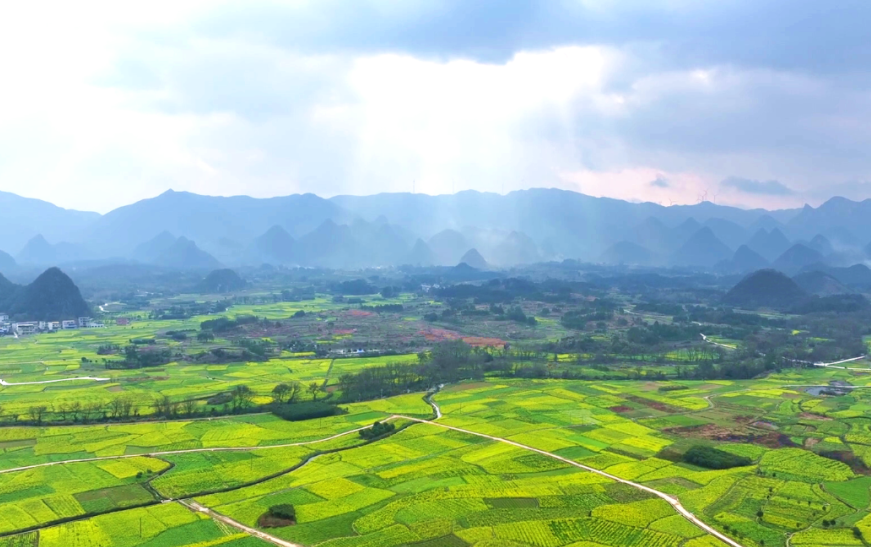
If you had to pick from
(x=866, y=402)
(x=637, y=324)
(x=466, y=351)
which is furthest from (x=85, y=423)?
(x=637, y=324)

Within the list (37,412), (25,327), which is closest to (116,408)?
(37,412)

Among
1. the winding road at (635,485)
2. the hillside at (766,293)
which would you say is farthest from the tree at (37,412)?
the hillside at (766,293)

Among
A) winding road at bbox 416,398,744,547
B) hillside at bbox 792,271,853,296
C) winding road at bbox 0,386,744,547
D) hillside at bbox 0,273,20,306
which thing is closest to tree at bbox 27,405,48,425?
winding road at bbox 0,386,744,547

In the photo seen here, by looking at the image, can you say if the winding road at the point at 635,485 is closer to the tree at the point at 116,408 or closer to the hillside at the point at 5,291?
the tree at the point at 116,408

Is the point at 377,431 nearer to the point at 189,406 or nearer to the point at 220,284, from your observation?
the point at 189,406

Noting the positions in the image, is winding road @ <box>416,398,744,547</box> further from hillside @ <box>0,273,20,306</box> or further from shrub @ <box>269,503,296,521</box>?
hillside @ <box>0,273,20,306</box>

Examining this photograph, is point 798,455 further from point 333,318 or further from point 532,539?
point 333,318
